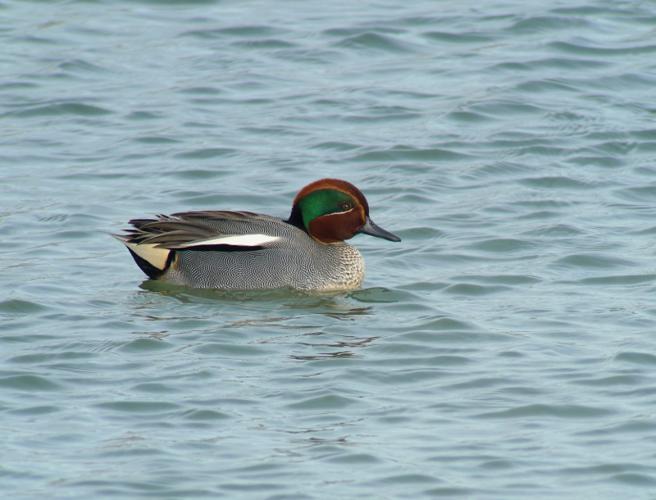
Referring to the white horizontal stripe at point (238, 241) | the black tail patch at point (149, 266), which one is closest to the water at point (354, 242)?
the black tail patch at point (149, 266)

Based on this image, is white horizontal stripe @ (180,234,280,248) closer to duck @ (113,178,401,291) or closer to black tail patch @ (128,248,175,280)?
duck @ (113,178,401,291)

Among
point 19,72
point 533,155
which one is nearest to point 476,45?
point 533,155

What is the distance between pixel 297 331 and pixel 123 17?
29.7 ft

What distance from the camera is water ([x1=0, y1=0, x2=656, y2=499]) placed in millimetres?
8141

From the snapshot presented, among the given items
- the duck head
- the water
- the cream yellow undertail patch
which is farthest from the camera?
the duck head

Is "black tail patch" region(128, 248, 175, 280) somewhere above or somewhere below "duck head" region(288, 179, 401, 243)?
below

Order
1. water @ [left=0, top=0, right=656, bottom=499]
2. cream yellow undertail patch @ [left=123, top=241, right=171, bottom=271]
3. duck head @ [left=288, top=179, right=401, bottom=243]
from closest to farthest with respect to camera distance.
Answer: water @ [left=0, top=0, right=656, bottom=499]
cream yellow undertail patch @ [left=123, top=241, right=171, bottom=271]
duck head @ [left=288, top=179, right=401, bottom=243]

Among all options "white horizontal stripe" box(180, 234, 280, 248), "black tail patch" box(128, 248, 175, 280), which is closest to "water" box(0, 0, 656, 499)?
"black tail patch" box(128, 248, 175, 280)

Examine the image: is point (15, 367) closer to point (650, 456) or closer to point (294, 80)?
point (650, 456)

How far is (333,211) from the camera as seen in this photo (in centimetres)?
1184

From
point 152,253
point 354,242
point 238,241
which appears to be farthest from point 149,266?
point 354,242

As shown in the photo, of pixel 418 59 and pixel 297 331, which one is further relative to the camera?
pixel 418 59

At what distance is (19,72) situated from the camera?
666 inches

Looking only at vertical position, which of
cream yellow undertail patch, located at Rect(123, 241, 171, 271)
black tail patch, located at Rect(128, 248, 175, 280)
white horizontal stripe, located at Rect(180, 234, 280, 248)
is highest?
white horizontal stripe, located at Rect(180, 234, 280, 248)
